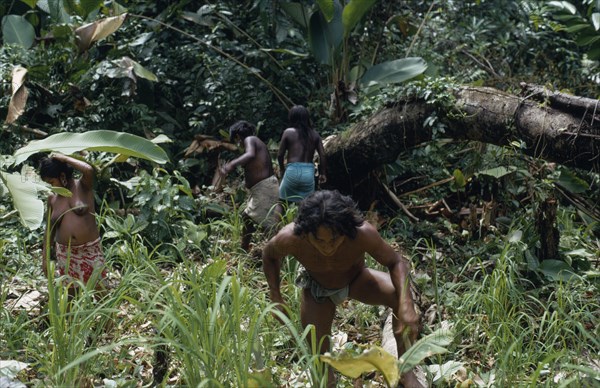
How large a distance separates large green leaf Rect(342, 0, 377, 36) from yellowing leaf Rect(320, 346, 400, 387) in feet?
16.3

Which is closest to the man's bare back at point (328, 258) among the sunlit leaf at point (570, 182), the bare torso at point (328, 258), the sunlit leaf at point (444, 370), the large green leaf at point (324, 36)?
the bare torso at point (328, 258)

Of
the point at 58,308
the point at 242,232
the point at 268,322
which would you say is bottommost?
the point at 242,232

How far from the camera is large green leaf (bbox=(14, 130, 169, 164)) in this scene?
16.0 ft

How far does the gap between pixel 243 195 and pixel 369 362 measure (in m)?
4.40

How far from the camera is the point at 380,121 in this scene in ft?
21.7

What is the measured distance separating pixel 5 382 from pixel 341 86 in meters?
5.35

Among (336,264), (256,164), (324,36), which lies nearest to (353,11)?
(324,36)

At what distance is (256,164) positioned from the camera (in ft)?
22.0

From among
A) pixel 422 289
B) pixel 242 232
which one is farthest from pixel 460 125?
pixel 242 232

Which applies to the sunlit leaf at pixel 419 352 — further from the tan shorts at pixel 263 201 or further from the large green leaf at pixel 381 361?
the tan shorts at pixel 263 201

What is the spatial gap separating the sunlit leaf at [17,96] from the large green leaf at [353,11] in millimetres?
3121

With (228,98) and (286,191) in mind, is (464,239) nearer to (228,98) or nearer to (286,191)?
(286,191)

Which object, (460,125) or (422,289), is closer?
(422,289)

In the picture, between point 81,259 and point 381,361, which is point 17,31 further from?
point 381,361
